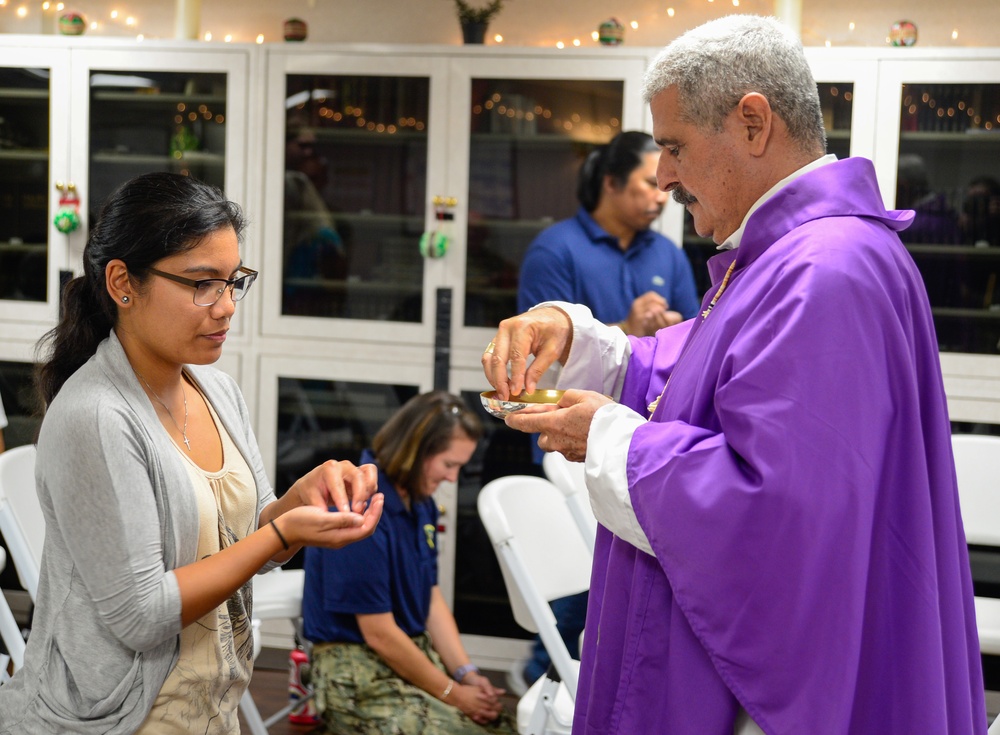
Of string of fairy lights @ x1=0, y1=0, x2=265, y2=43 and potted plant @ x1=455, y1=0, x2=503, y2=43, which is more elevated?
string of fairy lights @ x1=0, y1=0, x2=265, y2=43

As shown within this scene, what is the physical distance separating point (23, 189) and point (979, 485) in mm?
3456

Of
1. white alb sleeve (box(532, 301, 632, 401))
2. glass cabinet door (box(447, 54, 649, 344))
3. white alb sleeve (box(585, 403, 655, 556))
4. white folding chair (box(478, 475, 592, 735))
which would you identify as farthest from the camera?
glass cabinet door (box(447, 54, 649, 344))

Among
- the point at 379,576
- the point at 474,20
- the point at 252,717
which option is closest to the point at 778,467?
the point at 379,576

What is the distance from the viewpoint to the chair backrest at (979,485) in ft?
10.1

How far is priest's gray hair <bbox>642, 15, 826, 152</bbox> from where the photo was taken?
129 centimetres

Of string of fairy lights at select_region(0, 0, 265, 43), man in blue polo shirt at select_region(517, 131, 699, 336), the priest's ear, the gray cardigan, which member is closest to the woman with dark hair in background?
the gray cardigan

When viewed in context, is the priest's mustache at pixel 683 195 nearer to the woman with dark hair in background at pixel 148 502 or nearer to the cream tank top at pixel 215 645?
the woman with dark hair in background at pixel 148 502

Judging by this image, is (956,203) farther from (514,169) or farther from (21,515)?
(21,515)

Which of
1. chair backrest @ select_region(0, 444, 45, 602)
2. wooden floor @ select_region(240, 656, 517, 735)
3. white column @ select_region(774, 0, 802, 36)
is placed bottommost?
wooden floor @ select_region(240, 656, 517, 735)

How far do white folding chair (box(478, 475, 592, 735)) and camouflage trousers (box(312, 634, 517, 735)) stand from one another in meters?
0.29

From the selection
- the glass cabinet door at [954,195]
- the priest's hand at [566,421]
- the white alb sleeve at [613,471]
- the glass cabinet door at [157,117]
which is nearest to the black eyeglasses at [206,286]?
the priest's hand at [566,421]

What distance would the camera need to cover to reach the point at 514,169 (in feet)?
12.2

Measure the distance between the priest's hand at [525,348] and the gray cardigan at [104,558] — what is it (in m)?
0.46

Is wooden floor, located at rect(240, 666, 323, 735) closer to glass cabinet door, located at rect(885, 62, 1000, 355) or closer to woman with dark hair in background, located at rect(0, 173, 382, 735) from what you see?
woman with dark hair in background, located at rect(0, 173, 382, 735)
